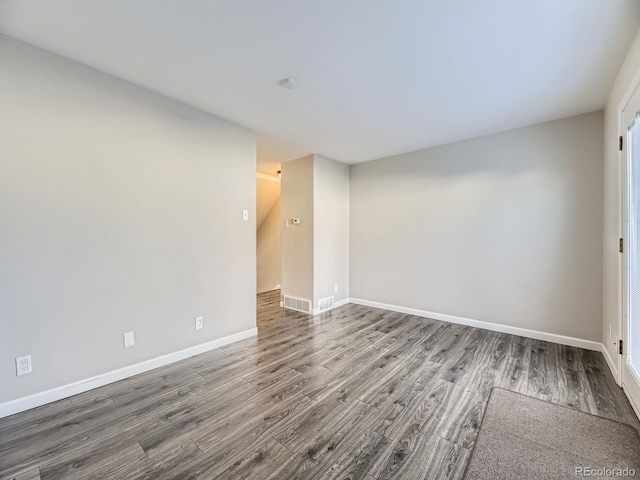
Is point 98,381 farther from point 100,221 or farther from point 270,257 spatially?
point 270,257

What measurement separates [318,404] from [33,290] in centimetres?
225

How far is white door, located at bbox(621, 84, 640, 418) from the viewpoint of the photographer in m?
1.88

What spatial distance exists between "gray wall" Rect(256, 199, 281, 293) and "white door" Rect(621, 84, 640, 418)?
217 inches

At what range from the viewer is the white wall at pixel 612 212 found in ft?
7.22

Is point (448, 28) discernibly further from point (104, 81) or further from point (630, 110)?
point (104, 81)

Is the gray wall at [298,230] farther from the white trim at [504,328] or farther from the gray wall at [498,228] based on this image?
the white trim at [504,328]

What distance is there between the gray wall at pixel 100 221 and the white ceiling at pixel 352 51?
0.28 meters

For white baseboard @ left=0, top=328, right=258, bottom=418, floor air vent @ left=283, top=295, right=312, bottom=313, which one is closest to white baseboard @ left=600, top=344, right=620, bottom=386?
floor air vent @ left=283, top=295, right=312, bottom=313

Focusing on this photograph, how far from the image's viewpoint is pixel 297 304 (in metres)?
4.52

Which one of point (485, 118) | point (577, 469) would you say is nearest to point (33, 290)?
point (577, 469)

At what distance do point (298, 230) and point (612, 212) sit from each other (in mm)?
3718

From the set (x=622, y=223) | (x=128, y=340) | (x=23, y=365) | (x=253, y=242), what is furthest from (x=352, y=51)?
(x=23, y=365)

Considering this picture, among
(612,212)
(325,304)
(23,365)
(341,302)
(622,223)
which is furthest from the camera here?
(341,302)

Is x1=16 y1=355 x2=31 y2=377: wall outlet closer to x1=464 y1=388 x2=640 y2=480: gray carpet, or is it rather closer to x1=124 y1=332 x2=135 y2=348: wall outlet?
x1=124 y1=332 x2=135 y2=348: wall outlet
